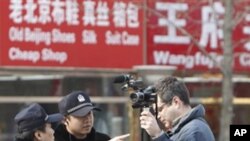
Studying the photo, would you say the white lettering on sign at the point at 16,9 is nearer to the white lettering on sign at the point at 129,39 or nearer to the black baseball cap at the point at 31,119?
the white lettering on sign at the point at 129,39

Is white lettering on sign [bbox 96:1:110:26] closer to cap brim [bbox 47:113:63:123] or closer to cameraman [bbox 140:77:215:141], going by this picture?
cap brim [bbox 47:113:63:123]

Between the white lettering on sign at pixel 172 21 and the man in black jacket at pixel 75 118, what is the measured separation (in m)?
8.30

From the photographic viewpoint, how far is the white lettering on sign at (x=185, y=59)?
48.3 feet

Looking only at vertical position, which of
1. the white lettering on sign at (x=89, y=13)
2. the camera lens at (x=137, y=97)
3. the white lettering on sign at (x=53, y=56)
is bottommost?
the white lettering on sign at (x=53, y=56)

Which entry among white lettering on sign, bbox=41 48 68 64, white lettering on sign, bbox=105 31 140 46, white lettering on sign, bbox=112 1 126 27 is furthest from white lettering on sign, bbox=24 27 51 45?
white lettering on sign, bbox=112 1 126 27

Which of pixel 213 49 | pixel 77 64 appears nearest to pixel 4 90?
pixel 77 64

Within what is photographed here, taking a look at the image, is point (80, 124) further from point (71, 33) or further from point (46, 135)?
point (71, 33)

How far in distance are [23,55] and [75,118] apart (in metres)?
7.93

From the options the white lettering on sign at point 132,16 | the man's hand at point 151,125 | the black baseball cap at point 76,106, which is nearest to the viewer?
the man's hand at point 151,125

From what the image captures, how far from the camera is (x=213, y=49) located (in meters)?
15.0

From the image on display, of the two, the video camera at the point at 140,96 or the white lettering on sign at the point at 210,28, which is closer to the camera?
the video camera at the point at 140,96

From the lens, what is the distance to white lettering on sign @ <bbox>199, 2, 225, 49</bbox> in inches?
581

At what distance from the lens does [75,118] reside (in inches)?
246

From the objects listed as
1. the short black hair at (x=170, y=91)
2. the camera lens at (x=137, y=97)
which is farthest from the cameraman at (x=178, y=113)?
the camera lens at (x=137, y=97)
